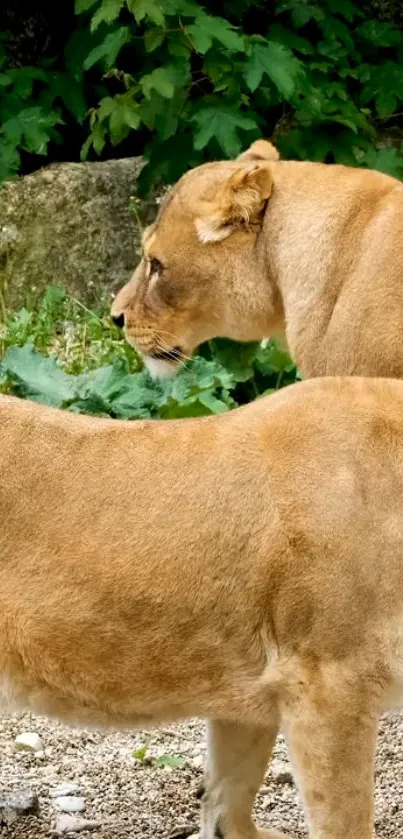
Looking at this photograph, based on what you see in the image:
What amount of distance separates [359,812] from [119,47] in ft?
17.3

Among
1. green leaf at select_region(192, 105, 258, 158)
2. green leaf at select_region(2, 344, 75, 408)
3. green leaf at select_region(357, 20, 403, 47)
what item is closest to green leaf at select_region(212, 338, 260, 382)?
green leaf at select_region(2, 344, 75, 408)

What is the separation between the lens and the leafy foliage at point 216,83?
26.7 feet

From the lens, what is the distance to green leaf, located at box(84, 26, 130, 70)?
8125 mm

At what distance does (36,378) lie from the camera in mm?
6328

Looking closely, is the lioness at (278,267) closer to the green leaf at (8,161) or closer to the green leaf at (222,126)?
the green leaf at (222,126)

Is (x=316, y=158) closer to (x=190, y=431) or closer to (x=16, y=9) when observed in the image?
(x=16, y=9)

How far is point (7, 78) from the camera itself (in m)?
9.02

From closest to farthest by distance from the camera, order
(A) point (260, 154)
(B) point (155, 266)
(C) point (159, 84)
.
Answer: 1. (B) point (155, 266)
2. (A) point (260, 154)
3. (C) point (159, 84)

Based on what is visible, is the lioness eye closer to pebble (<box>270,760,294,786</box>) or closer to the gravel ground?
the gravel ground

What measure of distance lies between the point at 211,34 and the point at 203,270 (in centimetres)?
301

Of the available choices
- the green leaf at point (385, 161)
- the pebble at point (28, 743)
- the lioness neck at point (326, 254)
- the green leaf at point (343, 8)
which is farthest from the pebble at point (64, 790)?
the green leaf at point (343, 8)

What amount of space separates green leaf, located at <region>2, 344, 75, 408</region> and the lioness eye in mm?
828

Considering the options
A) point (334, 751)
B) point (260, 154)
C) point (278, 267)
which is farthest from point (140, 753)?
point (260, 154)

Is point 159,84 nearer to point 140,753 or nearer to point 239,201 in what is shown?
point 239,201
